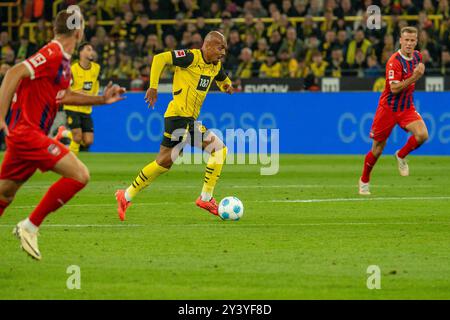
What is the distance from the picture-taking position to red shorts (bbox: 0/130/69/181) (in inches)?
361

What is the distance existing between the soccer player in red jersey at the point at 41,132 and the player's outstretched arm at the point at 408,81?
750 centimetres

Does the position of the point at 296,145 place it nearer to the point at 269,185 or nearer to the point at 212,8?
the point at 212,8

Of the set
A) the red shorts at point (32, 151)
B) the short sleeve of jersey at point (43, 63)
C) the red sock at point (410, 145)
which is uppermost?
the red sock at point (410, 145)

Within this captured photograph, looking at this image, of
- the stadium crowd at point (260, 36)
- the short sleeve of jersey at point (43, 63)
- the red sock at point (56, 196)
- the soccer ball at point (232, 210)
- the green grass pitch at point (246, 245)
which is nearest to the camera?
the green grass pitch at point (246, 245)

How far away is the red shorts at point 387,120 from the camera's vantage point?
16.6 metres

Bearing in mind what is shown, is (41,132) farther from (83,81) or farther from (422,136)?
(83,81)

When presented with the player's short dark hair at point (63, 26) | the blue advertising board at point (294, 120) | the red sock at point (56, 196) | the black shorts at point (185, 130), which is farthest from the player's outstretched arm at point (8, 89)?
the blue advertising board at point (294, 120)

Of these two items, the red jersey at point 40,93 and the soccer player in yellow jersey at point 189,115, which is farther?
the soccer player in yellow jersey at point 189,115

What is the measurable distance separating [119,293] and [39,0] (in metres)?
26.8

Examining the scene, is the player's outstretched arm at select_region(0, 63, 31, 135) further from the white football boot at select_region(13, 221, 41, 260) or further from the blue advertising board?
the blue advertising board

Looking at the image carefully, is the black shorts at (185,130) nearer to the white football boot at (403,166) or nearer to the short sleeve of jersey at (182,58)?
the short sleeve of jersey at (182,58)

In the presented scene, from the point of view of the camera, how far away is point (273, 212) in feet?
45.6

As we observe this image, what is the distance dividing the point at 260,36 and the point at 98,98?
20.8 metres
